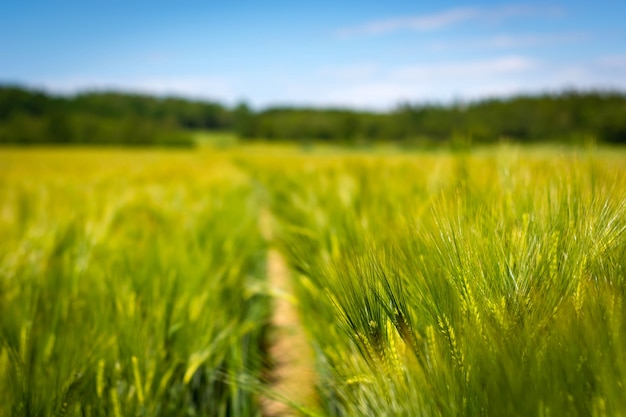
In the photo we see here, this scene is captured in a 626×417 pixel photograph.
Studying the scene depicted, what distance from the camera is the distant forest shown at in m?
23.3

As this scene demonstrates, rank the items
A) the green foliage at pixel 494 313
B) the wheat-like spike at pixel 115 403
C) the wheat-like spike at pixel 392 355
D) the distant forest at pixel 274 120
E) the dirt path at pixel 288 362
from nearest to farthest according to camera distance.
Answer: the green foliage at pixel 494 313 < the wheat-like spike at pixel 392 355 < the wheat-like spike at pixel 115 403 < the dirt path at pixel 288 362 < the distant forest at pixel 274 120

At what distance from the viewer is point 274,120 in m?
64.6

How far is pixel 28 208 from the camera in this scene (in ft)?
7.77

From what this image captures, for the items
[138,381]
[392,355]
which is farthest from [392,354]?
[138,381]

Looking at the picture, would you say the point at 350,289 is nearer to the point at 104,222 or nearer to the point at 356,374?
the point at 356,374

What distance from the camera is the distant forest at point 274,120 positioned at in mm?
23266

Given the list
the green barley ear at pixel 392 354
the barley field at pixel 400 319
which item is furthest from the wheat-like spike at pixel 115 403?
the green barley ear at pixel 392 354

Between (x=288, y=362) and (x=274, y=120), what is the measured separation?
6491 cm

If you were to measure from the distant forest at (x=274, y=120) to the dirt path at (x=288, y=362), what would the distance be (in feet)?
44.0

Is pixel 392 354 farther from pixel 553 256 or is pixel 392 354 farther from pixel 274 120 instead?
pixel 274 120

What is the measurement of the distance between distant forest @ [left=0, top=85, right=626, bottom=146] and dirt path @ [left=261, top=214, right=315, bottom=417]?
13398 millimetres

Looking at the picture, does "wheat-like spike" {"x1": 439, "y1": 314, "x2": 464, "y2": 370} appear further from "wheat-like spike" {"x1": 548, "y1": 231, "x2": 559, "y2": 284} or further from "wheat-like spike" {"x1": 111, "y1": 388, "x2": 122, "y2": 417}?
"wheat-like spike" {"x1": 111, "y1": 388, "x2": 122, "y2": 417}

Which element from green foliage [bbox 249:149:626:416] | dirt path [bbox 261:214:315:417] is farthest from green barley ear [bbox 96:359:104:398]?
green foliage [bbox 249:149:626:416]

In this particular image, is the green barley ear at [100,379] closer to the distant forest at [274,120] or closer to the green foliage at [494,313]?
the green foliage at [494,313]
